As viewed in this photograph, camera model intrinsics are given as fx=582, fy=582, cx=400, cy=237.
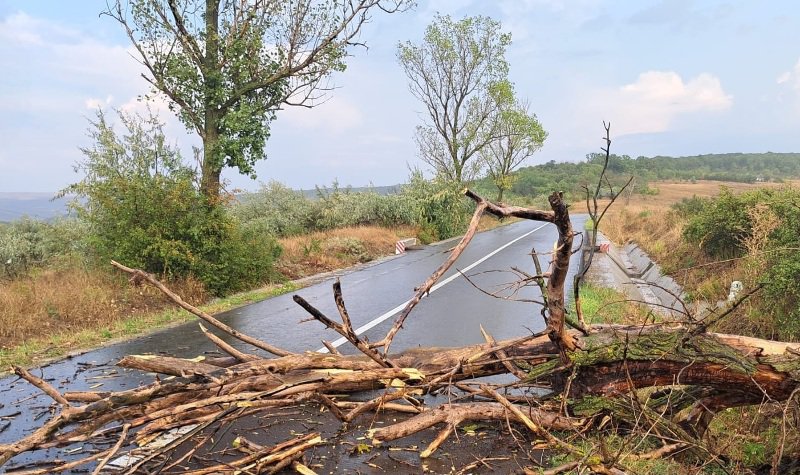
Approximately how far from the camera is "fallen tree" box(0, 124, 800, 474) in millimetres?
3998

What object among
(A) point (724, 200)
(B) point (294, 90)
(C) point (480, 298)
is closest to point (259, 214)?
(B) point (294, 90)

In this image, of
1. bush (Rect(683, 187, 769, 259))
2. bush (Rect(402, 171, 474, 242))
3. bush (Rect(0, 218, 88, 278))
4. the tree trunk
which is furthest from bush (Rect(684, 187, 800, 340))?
bush (Rect(402, 171, 474, 242))

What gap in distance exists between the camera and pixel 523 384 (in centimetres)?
502

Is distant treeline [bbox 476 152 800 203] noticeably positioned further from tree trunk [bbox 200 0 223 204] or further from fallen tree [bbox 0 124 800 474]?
fallen tree [bbox 0 124 800 474]

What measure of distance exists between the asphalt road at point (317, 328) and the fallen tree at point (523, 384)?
0.73m


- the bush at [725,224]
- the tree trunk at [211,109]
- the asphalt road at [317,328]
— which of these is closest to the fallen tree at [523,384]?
the asphalt road at [317,328]

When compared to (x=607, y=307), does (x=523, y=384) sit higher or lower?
higher

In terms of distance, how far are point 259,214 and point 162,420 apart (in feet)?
90.1

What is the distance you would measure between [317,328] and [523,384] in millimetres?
4856

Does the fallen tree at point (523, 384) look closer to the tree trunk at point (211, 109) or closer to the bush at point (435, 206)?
the tree trunk at point (211, 109)

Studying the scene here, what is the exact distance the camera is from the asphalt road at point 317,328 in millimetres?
6172

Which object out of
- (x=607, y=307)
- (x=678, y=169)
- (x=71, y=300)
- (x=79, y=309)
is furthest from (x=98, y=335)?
(x=678, y=169)

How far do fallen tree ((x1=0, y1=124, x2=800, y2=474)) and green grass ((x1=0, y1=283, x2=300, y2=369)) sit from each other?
3488mm

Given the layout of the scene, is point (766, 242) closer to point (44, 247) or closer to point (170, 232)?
point (170, 232)
